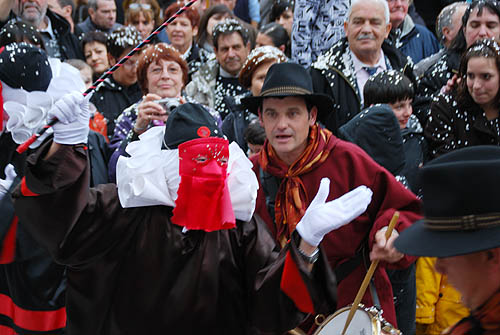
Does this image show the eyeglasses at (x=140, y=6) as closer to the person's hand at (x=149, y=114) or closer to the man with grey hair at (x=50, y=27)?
the man with grey hair at (x=50, y=27)

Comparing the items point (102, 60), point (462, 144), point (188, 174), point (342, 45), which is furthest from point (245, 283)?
point (102, 60)

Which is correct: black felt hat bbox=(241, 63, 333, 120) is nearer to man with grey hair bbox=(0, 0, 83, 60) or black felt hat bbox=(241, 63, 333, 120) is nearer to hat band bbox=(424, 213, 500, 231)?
hat band bbox=(424, 213, 500, 231)

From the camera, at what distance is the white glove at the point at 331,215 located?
3.21 metres

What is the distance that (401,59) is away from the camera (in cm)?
630

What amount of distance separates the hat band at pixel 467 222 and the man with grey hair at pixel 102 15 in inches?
307

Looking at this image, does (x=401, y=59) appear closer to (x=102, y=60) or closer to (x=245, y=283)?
(x=245, y=283)

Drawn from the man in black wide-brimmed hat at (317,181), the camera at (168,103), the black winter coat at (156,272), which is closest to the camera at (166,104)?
the camera at (168,103)

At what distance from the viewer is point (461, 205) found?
226cm

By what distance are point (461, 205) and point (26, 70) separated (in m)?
3.03

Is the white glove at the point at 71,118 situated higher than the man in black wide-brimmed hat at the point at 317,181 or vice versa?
the white glove at the point at 71,118

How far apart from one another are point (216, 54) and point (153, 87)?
→ 1479 millimetres

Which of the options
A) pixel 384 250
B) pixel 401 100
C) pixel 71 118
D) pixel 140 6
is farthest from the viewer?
pixel 140 6

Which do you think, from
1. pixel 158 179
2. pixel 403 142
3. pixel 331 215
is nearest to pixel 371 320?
pixel 331 215

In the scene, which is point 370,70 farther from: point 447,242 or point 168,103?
point 447,242
